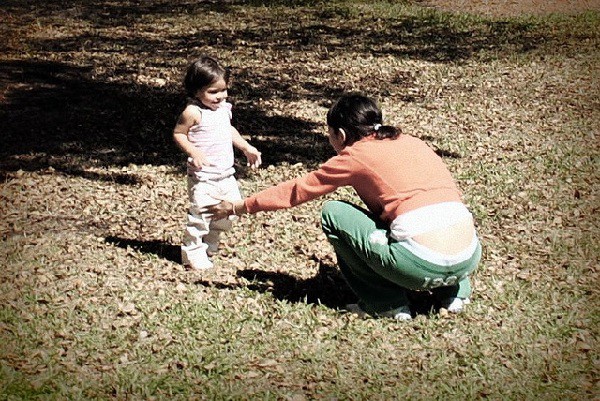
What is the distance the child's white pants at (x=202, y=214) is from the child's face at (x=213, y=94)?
1.85 feet

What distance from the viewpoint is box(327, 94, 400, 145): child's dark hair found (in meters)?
4.28

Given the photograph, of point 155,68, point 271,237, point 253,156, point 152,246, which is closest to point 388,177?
point 253,156

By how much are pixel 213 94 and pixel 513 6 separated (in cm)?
1764

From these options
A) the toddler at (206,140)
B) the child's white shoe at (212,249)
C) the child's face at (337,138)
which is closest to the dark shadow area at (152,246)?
the child's white shoe at (212,249)

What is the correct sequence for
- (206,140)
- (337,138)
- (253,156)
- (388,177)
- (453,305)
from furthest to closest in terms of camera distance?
(253,156)
(206,140)
(453,305)
(337,138)
(388,177)

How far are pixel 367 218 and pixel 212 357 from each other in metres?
1.35

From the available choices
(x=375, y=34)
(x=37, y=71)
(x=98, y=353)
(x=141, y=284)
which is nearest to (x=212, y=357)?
(x=98, y=353)

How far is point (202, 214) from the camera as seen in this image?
16.5ft

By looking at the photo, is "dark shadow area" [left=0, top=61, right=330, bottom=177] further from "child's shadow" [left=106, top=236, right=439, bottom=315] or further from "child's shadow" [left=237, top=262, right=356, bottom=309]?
"child's shadow" [left=237, top=262, right=356, bottom=309]

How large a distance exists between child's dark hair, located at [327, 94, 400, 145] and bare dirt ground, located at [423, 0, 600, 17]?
15.8m

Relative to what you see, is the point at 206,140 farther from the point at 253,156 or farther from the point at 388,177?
the point at 388,177

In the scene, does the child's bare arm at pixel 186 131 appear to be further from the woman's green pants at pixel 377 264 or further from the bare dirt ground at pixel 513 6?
the bare dirt ground at pixel 513 6

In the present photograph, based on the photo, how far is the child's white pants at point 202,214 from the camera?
4.93 m

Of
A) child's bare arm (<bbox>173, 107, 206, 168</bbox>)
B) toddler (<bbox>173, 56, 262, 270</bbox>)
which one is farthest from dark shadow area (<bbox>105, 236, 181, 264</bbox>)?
child's bare arm (<bbox>173, 107, 206, 168</bbox>)
